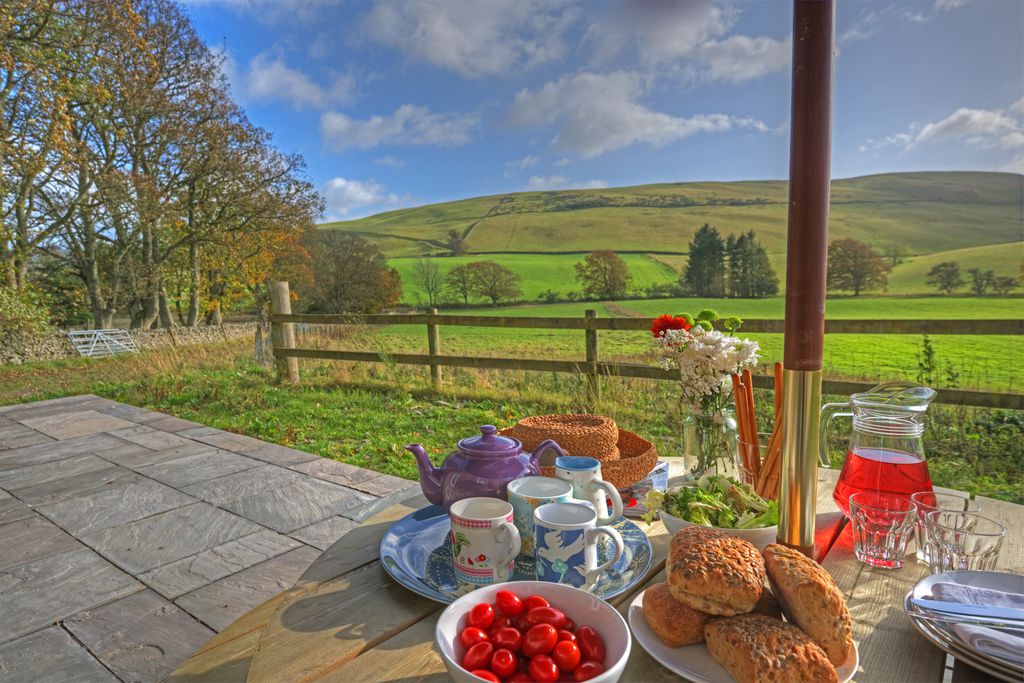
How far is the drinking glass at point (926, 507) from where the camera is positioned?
0.81 m

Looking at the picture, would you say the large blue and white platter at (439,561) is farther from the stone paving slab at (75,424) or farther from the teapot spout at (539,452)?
the stone paving slab at (75,424)

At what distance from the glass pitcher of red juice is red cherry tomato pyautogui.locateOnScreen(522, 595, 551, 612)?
579 millimetres

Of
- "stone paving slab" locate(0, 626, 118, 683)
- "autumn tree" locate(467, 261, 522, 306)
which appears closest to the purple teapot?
"stone paving slab" locate(0, 626, 118, 683)

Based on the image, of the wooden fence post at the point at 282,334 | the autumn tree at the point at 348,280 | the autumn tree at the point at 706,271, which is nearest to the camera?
the wooden fence post at the point at 282,334

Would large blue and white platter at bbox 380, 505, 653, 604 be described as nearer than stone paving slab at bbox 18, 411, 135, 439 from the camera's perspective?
Yes

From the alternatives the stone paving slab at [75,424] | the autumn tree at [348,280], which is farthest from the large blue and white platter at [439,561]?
the autumn tree at [348,280]

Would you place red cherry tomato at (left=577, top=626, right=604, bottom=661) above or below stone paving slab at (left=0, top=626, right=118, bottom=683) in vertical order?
above

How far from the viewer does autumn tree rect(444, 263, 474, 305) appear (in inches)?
1031

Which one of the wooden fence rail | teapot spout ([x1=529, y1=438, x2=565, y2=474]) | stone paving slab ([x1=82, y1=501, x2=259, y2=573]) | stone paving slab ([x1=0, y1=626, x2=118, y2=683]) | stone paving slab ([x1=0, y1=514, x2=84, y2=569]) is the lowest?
stone paving slab ([x1=82, y1=501, x2=259, y2=573])

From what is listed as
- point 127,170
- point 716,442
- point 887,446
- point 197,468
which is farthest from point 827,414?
point 127,170

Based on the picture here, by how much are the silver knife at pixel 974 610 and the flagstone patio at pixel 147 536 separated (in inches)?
39.0

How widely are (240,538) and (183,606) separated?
0.56 meters

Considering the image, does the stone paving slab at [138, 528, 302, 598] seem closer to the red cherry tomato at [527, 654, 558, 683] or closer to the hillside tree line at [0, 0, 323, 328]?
the red cherry tomato at [527, 654, 558, 683]

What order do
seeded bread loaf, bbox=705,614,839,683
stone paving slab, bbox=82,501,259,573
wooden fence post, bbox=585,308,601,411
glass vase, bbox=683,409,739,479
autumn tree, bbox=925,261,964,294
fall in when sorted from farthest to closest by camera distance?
autumn tree, bbox=925,261,964,294, wooden fence post, bbox=585,308,601,411, stone paving slab, bbox=82,501,259,573, glass vase, bbox=683,409,739,479, seeded bread loaf, bbox=705,614,839,683
